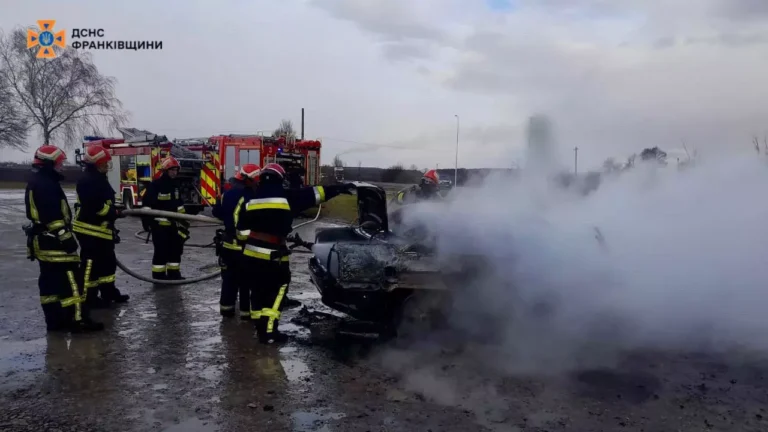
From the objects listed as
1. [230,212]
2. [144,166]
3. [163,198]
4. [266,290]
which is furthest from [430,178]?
[144,166]

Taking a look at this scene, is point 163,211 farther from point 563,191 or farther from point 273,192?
point 563,191

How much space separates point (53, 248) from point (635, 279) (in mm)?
5843

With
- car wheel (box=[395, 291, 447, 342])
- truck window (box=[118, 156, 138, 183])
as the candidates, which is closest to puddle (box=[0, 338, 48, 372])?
car wheel (box=[395, 291, 447, 342])

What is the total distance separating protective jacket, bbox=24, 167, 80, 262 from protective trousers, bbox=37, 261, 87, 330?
106mm

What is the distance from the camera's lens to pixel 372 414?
4.07 metres

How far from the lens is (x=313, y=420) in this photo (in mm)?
3967

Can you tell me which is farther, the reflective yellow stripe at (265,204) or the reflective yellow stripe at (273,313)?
the reflective yellow stripe at (265,204)

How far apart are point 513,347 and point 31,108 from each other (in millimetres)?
41212

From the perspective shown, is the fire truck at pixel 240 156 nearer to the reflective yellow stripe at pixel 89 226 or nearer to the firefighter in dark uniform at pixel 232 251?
the firefighter in dark uniform at pixel 232 251

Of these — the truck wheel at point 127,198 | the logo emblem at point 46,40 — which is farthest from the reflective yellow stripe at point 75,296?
the logo emblem at point 46,40

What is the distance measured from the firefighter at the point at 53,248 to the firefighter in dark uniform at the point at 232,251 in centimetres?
140

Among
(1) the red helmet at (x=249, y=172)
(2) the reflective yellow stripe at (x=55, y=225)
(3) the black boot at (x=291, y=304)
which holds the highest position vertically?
(1) the red helmet at (x=249, y=172)

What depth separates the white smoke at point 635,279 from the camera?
550 centimetres

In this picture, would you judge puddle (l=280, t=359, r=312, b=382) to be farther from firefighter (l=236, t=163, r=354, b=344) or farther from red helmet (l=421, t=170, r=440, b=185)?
red helmet (l=421, t=170, r=440, b=185)
